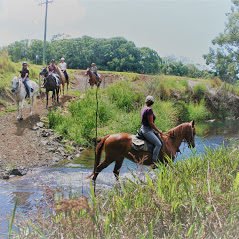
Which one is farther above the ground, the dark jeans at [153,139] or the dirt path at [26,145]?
the dark jeans at [153,139]

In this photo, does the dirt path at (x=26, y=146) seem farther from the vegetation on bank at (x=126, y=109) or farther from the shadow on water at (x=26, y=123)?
the vegetation on bank at (x=126, y=109)

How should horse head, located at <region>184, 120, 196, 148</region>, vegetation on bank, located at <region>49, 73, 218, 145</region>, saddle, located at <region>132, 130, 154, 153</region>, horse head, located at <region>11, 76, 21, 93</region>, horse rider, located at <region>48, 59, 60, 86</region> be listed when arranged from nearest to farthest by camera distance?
saddle, located at <region>132, 130, 154, 153</region>, horse head, located at <region>184, 120, 196, 148</region>, horse head, located at <region>11, 76, 21, 93</region>, vegetation on bank, located at <region>49, 73, 218, 145</region>, horse rider, located at <region>48, 59, 60, 86</region>

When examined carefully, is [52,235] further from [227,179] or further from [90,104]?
[90,104]

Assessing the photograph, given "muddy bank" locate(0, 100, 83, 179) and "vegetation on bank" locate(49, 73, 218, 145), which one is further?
"vegetation on bank" locate(49, 73, 218, 145)

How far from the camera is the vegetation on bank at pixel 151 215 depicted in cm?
446

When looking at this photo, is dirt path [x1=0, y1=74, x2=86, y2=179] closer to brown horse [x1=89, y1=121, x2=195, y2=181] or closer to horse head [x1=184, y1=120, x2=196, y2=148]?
brown horse [x1=89, y1=121, x2=195, y2=181]

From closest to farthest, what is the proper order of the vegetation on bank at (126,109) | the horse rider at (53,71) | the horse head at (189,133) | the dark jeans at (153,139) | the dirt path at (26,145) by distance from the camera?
the dark jeans at (153,139), the horse head at (189,133), the dirt path at (26,145), the vegetation on bank at (126,109), the horse rider at (53,71)

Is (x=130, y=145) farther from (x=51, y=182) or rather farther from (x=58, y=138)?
(x=58, y=138)

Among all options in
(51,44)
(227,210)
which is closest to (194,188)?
(227,210)

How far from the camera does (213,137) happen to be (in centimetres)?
2506

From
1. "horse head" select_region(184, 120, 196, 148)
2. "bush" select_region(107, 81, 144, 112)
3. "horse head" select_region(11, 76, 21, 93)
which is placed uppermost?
"horse head" select_region(11, 76, 21, 93)

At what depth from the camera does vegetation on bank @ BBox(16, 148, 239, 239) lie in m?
4.46

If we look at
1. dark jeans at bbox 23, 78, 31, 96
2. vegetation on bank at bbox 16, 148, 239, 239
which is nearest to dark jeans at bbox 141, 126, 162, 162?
vegetation on bank at bbox 16, 148, 239, 239

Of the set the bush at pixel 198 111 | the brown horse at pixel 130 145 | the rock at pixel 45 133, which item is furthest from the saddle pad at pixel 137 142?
the bush at pixel 198 111
